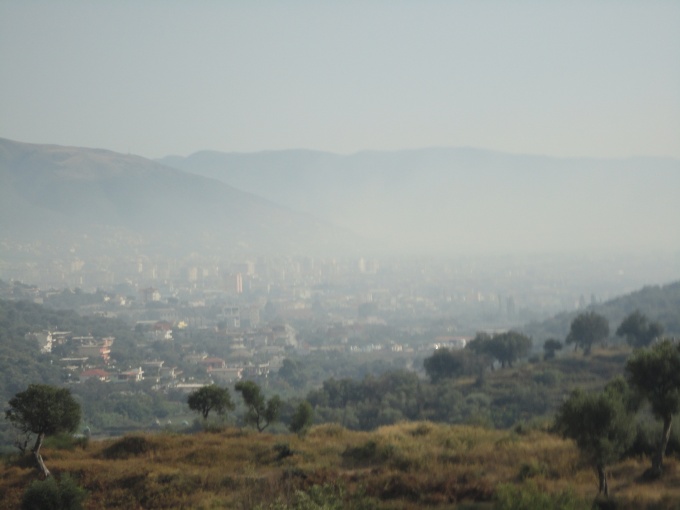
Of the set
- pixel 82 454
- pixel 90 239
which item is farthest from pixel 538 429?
pixel 90 239

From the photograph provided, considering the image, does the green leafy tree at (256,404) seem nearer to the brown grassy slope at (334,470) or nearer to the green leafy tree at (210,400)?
the green leafy tree at (210,400)

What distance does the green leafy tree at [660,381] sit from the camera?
9148mm

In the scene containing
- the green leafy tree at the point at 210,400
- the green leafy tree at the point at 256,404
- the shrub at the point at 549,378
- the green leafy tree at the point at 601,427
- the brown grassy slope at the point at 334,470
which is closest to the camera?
the green leafy tree at the point at 601,427

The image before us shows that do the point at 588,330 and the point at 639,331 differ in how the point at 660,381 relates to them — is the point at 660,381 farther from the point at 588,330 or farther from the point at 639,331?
the point at 588,330

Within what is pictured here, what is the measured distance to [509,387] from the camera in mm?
30062

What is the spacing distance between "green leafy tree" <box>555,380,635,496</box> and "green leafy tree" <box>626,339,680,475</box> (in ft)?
1.86

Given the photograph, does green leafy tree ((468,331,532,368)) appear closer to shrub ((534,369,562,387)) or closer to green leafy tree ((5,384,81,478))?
shrub ((534,369,562,387))

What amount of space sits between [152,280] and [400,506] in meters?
134

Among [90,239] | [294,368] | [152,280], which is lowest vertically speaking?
[294,368]

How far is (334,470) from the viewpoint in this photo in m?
10.5

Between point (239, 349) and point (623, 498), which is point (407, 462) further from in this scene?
point (239, 349)

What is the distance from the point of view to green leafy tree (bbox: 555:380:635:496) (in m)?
8.48

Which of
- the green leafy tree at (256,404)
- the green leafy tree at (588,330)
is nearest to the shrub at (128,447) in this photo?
the green leafy tree at (256,404)

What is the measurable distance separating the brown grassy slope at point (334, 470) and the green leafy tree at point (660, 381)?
0.50 metres
